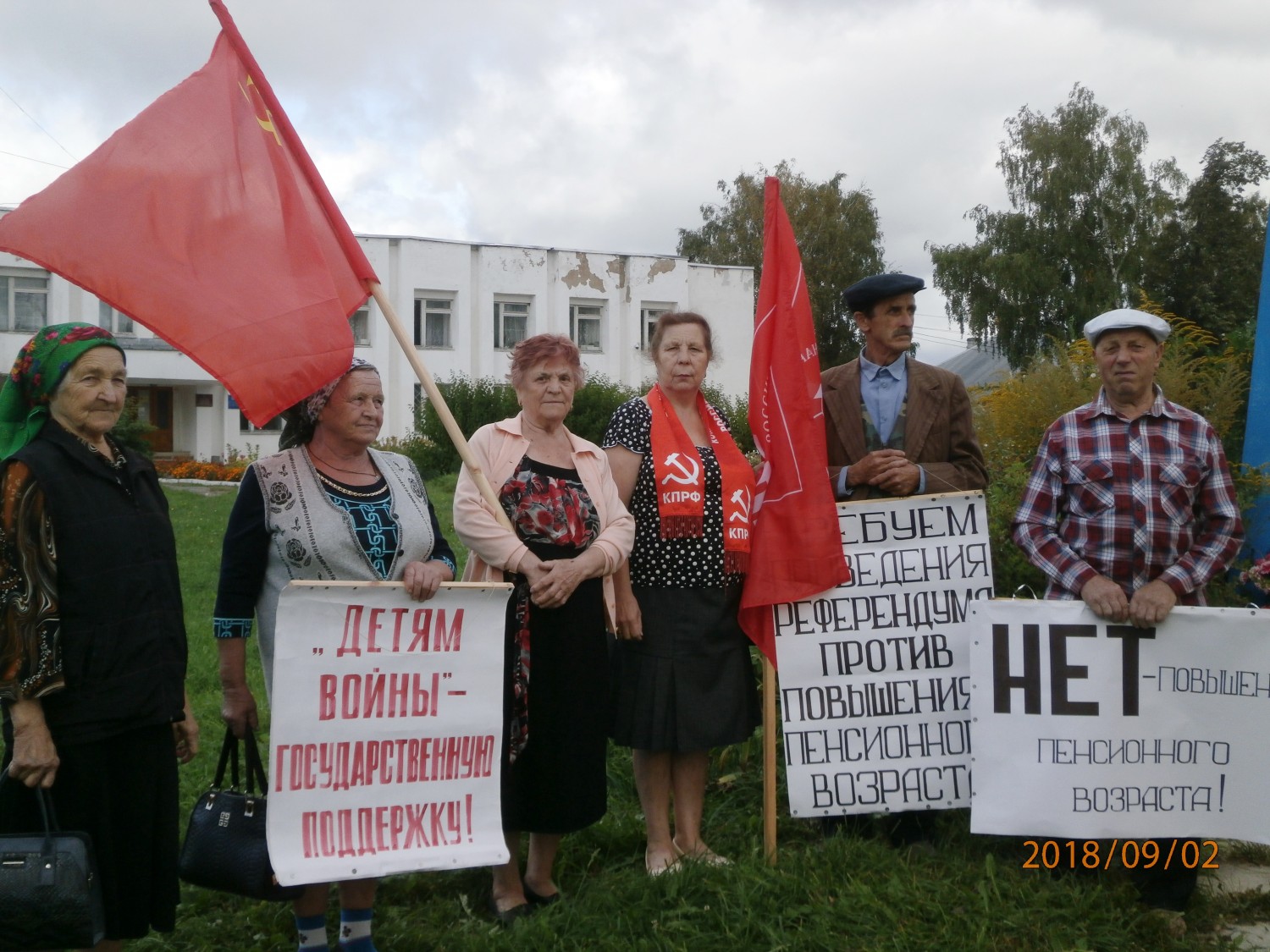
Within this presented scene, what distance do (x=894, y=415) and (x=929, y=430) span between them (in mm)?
147

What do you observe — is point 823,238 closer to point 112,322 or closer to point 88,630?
point 112,322

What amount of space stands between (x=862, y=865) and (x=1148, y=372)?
6.63ft

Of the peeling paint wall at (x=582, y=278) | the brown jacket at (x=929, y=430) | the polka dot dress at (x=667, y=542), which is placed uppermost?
the peeling paint wall at (x=582, y=278)

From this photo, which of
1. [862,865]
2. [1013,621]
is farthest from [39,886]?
[1013,621]

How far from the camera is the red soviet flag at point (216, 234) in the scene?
3240 millimetres

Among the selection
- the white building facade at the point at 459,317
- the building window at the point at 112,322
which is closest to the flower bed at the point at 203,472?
the white building facade at the point at 459,317

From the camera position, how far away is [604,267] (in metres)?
37.1

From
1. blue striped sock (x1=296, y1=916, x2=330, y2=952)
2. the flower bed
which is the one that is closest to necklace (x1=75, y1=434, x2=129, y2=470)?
blue striped sock (x1=296, y1=916, x2=330, y2=952)

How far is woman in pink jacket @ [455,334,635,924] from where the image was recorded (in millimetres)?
3975

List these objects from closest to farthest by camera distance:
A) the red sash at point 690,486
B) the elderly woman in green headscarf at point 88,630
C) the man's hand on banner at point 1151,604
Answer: the elderly woman in green headscarf at point 88,630 → the man's hand on banner at point 1151,604 → the red sash at point 690,486

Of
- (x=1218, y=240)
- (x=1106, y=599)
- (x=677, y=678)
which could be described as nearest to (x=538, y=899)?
(x=677, y=678)

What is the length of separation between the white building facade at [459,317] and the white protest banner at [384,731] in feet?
98.6

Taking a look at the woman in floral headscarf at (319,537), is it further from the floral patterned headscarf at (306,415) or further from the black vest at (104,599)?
the black vest at (104,599)

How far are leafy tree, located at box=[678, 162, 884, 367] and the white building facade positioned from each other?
3025 millimetres
